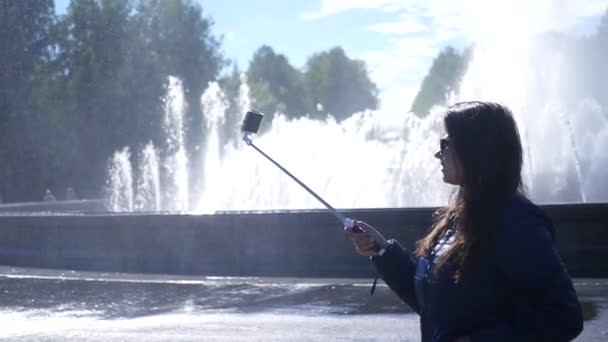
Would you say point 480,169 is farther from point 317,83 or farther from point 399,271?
point 317,83

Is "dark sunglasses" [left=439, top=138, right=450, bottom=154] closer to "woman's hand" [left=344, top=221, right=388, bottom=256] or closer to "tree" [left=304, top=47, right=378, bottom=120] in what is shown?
"woman's hand" [left=344, top=221, right=388, bottom=256]

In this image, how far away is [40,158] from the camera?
188ft

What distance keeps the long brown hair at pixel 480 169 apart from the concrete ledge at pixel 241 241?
418 inches

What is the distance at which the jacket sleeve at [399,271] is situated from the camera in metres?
3.51

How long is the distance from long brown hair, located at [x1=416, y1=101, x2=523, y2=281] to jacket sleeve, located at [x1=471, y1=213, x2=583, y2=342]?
0.22 ft

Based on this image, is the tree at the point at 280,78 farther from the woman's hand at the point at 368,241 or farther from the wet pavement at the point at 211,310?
the woman's hand at the point at 368,241

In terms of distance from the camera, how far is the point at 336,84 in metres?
121

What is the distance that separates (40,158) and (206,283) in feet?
145

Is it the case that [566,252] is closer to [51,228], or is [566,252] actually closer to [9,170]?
[51,228]

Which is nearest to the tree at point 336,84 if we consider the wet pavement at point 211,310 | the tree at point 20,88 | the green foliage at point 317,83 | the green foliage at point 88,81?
the green foliage at point 317,83

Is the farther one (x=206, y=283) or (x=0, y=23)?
(x=0, y=23)

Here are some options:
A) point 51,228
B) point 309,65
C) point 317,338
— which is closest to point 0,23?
point 51,228

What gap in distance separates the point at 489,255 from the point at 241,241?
41.5 feet

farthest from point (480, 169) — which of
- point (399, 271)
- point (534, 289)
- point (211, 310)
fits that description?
point (211, 310)
